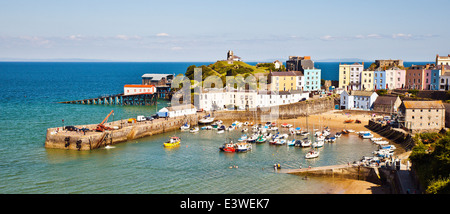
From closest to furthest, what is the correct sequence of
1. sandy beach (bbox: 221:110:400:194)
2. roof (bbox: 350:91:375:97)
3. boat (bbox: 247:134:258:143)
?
sandy beach (bbox: 221:110:400:194), boat (bbox: 247:134:258:143), roof (bbox: 350:91:375:97)

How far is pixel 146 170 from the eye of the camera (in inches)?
1359

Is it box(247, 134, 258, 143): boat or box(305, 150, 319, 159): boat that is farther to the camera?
box(247, 134, 258, 143): boat

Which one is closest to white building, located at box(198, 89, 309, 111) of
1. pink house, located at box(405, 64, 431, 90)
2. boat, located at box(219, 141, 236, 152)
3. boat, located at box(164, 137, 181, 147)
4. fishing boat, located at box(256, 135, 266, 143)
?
fishing boat, located at box(256, 135, 266, 143)

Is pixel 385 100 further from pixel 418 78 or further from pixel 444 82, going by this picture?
pixel 418 78

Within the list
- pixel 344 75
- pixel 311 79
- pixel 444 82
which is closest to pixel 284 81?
pixel 311 79

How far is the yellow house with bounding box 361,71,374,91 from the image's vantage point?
7662 cm

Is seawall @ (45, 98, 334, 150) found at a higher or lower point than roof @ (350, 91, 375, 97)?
lower

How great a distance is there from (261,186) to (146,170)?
10.7 metres

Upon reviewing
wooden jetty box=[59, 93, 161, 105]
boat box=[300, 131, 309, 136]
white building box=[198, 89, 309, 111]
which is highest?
white building box=[198, 89, 309, 111]

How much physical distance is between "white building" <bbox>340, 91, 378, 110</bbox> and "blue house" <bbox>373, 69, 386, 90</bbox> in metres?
10.7

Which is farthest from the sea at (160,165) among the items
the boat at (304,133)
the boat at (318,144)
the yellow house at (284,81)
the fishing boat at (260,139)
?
the yellow house at (284,81)

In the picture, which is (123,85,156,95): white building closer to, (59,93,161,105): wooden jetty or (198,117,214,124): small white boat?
(59,93,161,105): wooden jetty

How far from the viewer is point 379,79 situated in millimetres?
75938

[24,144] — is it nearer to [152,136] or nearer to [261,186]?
[152,136]
